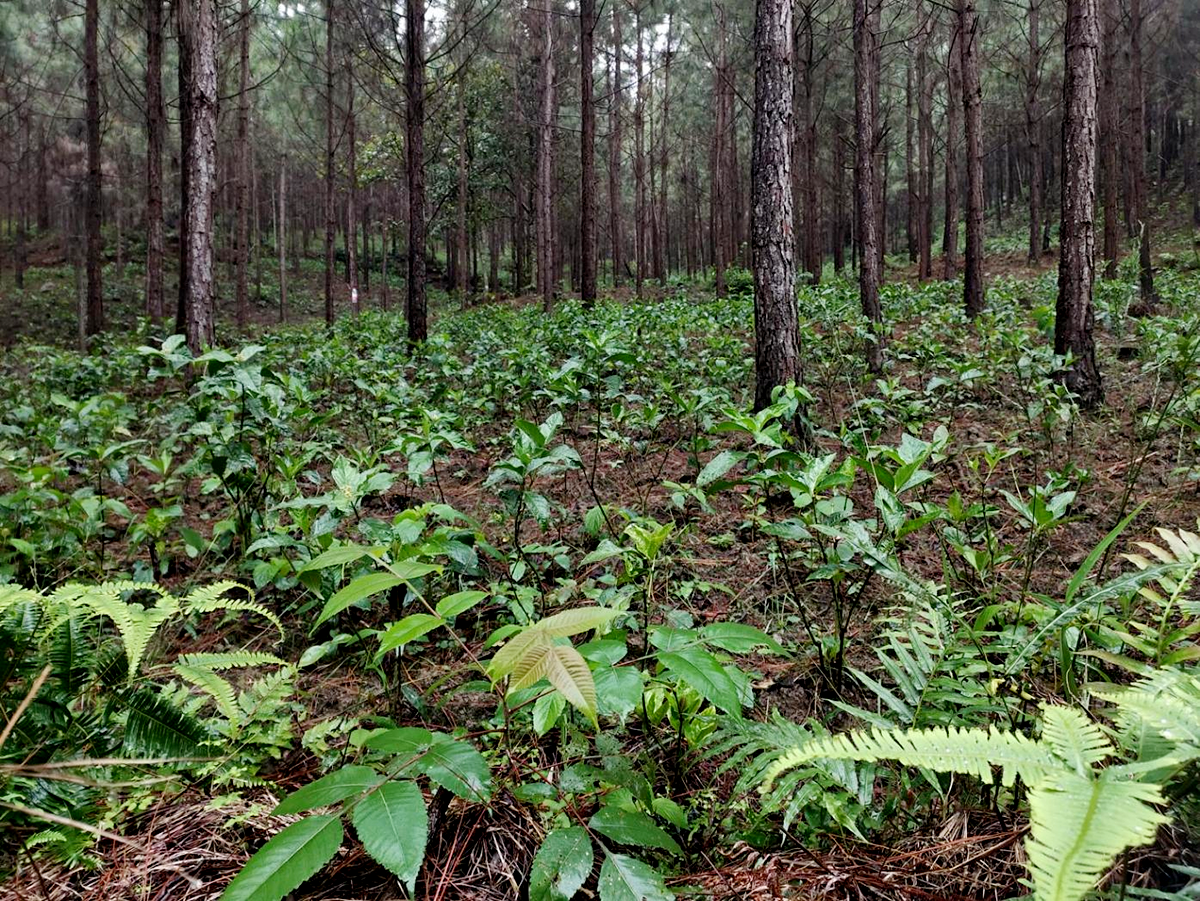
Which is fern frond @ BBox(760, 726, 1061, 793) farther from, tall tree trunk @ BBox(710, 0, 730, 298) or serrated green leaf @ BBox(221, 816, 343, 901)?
tall tree trunk @ BBox(710, 0, 730, 298)

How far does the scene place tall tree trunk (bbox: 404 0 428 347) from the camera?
9828mm

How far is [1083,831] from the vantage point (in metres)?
0.66

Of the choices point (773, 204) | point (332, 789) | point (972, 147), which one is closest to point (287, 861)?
point (332, 789)

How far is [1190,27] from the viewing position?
27.5 m

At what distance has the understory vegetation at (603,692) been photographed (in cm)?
99

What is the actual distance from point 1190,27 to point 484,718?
133 feet

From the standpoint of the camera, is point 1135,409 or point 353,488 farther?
point 1135,409

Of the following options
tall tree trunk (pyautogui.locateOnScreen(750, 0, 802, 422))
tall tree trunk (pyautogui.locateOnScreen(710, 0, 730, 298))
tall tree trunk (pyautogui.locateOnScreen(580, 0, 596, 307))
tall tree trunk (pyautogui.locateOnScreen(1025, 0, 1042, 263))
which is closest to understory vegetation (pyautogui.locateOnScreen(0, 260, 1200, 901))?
tall tree trunk (pyautogui.locateOnScreen(750, 0, 802, 422))

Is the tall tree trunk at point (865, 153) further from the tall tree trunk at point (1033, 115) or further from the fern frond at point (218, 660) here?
the fern frond at point (218, 660)

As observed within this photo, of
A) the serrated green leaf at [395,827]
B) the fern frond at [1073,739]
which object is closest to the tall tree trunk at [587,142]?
the serrated green leaf at [395,827]

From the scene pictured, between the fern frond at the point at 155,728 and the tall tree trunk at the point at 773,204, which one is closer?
the fern frond at the point at 155,728

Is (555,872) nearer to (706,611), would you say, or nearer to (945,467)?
(706,611)

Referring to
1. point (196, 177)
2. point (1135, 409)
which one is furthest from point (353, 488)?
point (196, 177)

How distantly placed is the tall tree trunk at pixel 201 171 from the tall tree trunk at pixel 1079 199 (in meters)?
8.43
